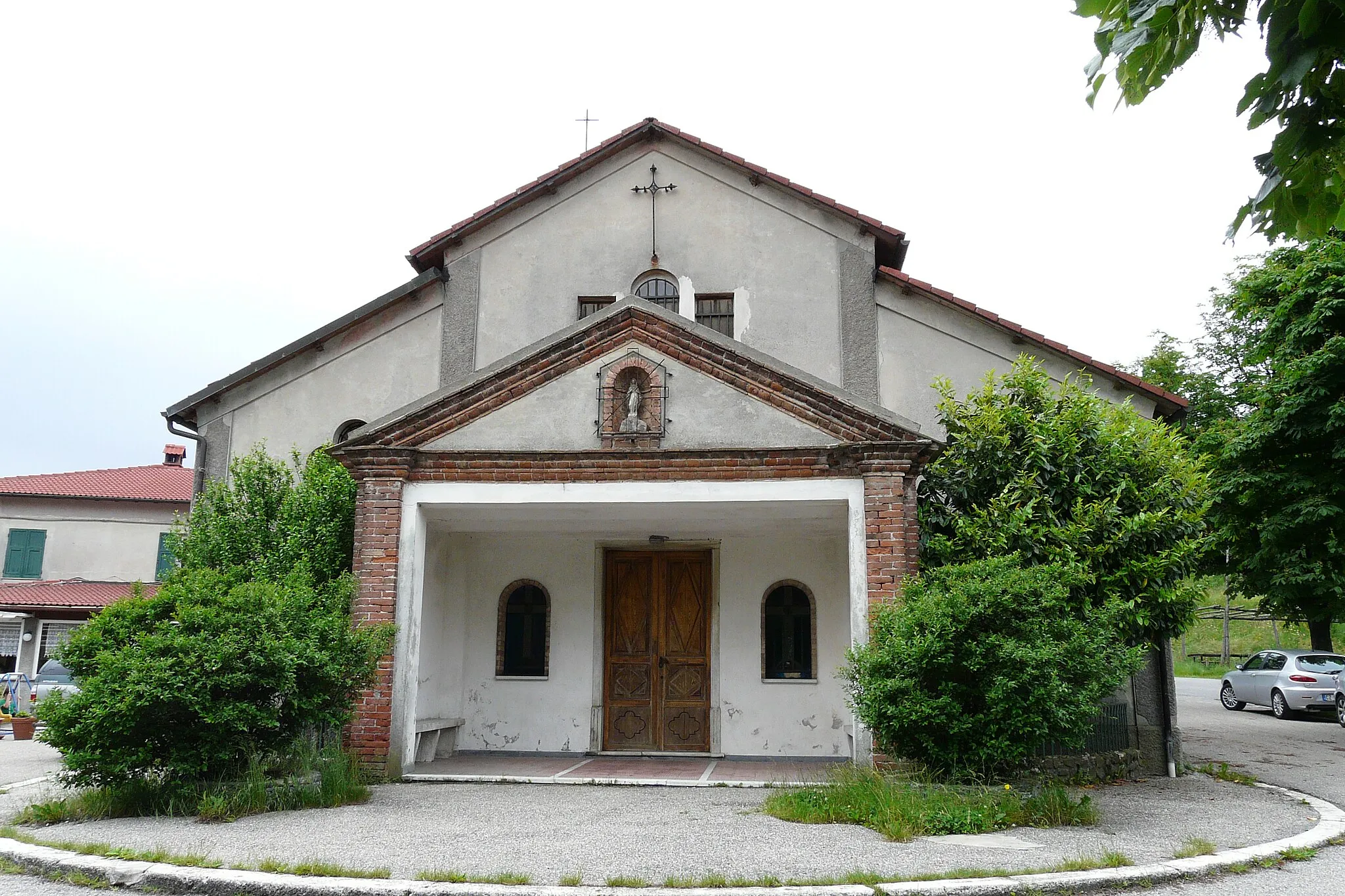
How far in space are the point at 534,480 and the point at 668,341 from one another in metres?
2.20

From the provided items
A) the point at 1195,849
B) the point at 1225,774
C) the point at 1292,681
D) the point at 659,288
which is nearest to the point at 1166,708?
the point at 1225,774

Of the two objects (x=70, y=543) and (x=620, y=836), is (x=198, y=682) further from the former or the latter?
(x=70, y=543)

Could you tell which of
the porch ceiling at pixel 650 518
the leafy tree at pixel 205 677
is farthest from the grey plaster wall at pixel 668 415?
the leafy tree at pixel 205 677

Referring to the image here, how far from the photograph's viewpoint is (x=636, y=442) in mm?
11086

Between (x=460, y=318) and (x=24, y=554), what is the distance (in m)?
27.5

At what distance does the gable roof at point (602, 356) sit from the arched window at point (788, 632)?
133 inches

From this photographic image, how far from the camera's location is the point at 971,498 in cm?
1119

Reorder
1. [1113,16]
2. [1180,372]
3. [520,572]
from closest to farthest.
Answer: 1. [1113,16]
2. [520,572]
3. [1180,372]

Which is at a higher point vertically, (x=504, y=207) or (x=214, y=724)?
(x=504, y=207)

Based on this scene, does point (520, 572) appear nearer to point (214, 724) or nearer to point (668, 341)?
point (668, 341)

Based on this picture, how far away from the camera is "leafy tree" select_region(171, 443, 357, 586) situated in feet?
38.7

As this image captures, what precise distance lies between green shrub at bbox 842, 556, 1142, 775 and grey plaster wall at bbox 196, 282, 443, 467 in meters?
8.58

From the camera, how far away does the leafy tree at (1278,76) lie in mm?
2855

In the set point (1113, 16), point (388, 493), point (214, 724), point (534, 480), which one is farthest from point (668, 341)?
point (1113, 16)
